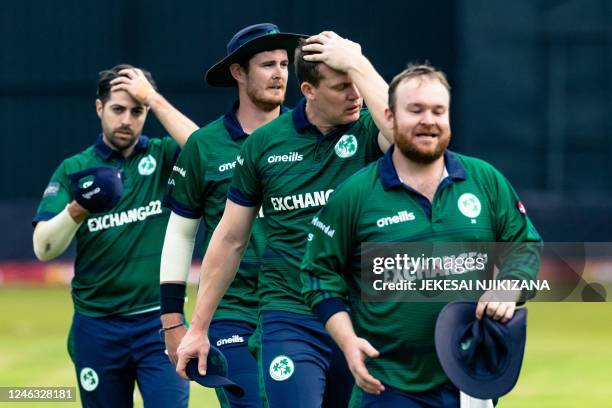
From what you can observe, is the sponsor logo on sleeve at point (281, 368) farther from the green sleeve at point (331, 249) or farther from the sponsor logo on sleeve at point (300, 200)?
the green sleeve at point (331, 249)

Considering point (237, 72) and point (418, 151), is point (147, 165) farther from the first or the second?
point (418, 151)

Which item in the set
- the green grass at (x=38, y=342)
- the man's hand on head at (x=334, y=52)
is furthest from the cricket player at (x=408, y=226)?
the green grass at (x=38, y=342)

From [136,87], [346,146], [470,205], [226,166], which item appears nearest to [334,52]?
[346,146]

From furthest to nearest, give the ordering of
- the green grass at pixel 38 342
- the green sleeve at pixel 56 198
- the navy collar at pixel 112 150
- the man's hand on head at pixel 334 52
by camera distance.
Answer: the green grass at pixel 38 342
the navy collar at pixel 112 150
the green sleeve at pixel 56 198
the man's hand on head at pixel 334 52

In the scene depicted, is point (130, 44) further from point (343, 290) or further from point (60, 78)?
point (343, 290)

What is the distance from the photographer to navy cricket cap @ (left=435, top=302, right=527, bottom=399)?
534 cm

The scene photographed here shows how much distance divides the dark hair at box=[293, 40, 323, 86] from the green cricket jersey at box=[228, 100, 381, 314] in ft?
0.85

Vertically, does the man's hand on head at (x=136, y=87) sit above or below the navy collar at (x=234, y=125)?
above

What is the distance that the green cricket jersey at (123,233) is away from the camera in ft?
27.3

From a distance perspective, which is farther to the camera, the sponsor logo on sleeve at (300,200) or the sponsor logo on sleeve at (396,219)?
the sponsor logo on sleeve at (300,200)

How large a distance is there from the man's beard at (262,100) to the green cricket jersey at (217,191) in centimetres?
16

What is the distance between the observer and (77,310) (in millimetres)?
8461

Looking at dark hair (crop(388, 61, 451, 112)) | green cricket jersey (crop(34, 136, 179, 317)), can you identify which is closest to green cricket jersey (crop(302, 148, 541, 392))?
dark hair (crop(388, 61, 451, 112))

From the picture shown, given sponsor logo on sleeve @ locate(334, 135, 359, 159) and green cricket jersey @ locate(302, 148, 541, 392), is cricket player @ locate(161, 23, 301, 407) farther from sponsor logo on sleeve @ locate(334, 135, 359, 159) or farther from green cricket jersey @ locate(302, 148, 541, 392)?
green cricket jersey @ locate(302, 148, 541, 392)
